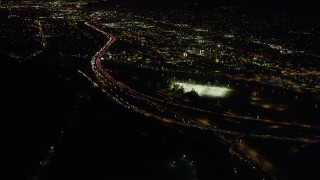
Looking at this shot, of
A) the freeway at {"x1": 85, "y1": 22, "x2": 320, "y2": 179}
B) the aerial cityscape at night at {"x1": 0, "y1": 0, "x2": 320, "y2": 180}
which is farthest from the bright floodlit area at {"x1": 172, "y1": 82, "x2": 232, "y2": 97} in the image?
the freeway at {"x1": 85, "y1": 22, "x2": 320, "y2": 179}

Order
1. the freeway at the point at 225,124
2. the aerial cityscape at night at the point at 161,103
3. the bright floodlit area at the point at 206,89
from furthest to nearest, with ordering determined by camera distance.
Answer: the bright floodlit area at the point at 206,89, the freeway at the point at 225,124, the aerial cityscape at night at the point at 161,103

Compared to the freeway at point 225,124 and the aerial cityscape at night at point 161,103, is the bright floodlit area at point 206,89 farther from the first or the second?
the freeway at point 225,124

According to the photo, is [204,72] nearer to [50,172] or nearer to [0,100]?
[0,100]

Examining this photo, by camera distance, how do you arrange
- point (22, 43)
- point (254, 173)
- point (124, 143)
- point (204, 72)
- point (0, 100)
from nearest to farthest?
point (254, 173) < point (124, 143) < point (0, 100) < point (204, 72) < point (22, 43)

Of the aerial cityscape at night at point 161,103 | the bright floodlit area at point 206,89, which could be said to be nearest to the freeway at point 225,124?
the aerial cityscape at night at point 161,103

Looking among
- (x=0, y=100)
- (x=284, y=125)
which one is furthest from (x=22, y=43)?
(x=284, y=125)

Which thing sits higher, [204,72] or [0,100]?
[0,100]
